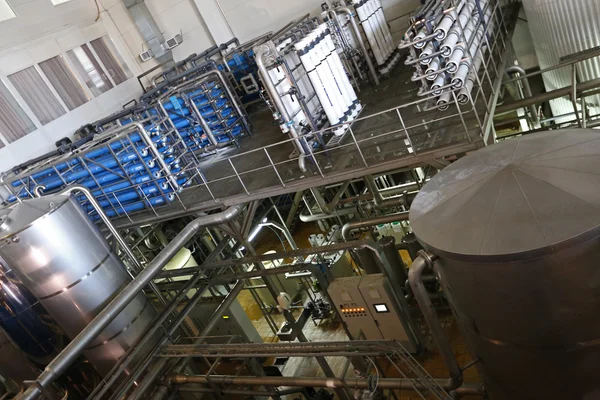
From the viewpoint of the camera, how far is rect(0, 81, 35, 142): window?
575 inches

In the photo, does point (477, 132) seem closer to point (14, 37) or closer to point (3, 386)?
point (3, 386)

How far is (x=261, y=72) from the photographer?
9.50 metres

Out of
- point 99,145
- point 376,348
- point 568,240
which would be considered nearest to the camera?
point 568,240

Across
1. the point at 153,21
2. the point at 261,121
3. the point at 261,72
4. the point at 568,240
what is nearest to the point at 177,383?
the point at 261,72

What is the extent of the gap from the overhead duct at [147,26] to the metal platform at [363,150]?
7959mm

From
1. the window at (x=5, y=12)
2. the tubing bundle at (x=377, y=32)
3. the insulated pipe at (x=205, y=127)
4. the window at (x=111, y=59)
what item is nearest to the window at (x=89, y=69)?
the window at (x=111, y=59)

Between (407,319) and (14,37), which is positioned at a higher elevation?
(14,37)

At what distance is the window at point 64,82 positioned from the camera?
1617 cm

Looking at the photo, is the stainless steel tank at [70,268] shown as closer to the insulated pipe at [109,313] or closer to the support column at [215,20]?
the insulated pipe at [109,313]

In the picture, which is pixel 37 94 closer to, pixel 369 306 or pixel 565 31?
pixel 369 306

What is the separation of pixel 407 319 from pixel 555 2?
776 cm

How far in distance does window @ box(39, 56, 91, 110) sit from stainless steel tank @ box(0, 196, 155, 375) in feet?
30.0

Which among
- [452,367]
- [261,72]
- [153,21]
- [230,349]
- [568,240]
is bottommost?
[452,367]

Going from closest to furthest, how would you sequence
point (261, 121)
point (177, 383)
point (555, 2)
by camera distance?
1. point (177, 383)
2. point (555, 2)
3. point (261, 121)
